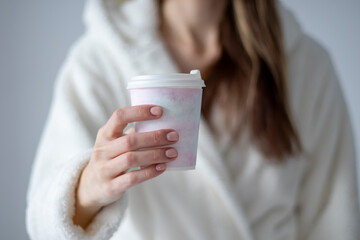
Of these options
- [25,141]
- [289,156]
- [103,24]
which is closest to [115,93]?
[103,24]

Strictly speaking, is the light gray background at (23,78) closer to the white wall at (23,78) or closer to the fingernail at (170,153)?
the white wall at (23,78)

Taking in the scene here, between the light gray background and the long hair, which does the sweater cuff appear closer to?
the long hair

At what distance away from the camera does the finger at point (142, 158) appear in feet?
1.61

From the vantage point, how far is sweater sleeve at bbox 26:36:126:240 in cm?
61

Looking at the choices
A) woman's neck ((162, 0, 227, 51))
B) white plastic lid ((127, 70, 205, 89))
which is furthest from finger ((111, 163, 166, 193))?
woman's neck ((162, 0, 227, 51))

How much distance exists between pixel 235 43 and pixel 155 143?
0.71 meters

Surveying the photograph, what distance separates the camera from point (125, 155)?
493 millimetres

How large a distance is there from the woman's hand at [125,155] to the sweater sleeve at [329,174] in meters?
0.66

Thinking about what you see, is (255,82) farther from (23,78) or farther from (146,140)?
(23,78)

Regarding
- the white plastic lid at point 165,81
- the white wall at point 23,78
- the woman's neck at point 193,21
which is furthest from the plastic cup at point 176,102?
the white wall at point 23,78

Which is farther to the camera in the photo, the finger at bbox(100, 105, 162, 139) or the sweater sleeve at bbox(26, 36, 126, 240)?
the sweater sleeve at bbox(26, 36, 126, 240)

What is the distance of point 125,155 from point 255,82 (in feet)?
2.07

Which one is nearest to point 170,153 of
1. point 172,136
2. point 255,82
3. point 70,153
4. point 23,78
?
point 172,136

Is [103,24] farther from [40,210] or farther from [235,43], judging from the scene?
[40,210]
